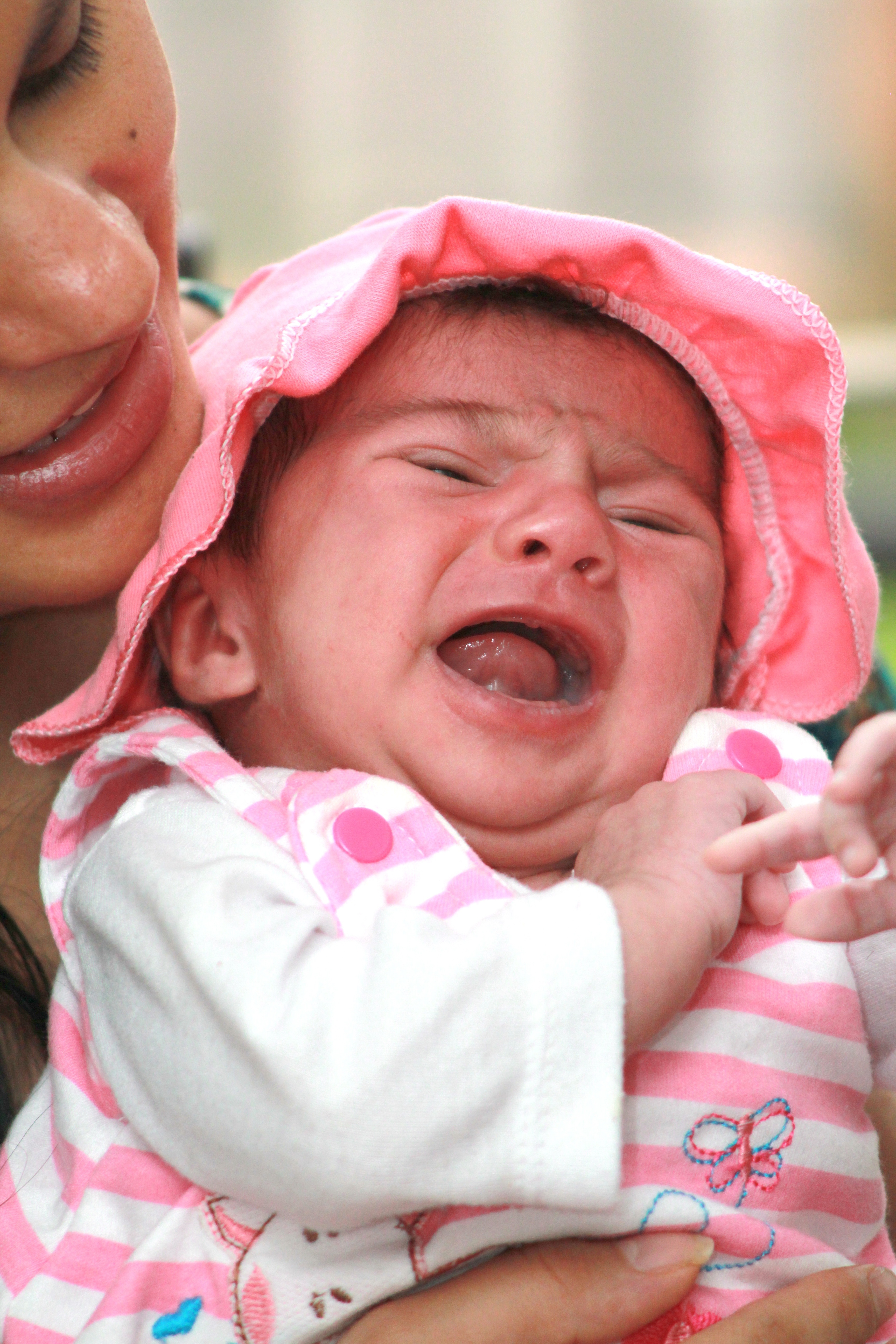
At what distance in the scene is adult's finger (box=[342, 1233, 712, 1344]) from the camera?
2.78 ft

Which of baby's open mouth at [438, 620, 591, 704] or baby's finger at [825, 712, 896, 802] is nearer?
baby's finger at [825, 712, 896, 802]

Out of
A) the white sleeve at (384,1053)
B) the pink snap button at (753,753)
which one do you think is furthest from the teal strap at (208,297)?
the white sleeve at (384,1053)

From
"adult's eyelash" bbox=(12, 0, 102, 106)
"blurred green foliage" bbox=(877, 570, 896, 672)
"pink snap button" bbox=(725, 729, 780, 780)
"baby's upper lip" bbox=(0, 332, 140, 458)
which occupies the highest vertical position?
"adult's eyelash" bbox=(12, 0, 102, 106)

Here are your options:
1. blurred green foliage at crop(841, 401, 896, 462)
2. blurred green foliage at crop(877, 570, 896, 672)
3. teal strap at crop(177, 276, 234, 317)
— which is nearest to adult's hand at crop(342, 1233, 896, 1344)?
teal strap at crop(177, 276, 234, 317)

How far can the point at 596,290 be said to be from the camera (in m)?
1.16

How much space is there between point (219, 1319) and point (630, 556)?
2.21 feet

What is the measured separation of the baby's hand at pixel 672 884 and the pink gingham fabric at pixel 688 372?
31cm

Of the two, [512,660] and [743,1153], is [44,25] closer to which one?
[512,660]

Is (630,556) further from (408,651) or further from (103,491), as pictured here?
(103,491)

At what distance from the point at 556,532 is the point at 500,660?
0.41ft

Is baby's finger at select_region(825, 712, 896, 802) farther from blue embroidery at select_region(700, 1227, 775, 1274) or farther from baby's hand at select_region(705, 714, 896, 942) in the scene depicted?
blue embroidery at select_region(700, 1227, 775, 1274)

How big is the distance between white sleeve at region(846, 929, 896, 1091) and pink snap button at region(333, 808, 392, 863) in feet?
1.25

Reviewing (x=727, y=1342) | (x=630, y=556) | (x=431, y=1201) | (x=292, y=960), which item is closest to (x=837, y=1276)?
(x=727, y=1342)

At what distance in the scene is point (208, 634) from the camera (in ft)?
3.84
